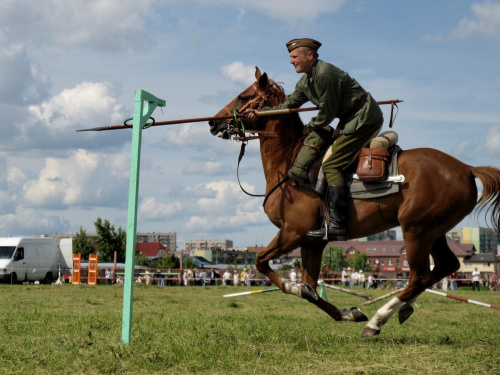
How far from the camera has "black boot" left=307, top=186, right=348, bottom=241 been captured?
770 cm

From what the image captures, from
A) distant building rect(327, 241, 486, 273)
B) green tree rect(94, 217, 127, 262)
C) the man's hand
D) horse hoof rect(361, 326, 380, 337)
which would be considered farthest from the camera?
distant building rect(327, 241, 486, 273)

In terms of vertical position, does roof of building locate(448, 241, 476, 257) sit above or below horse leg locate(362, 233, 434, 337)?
above

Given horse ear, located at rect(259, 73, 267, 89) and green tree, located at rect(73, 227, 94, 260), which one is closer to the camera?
horse ear, located at rect(259, 73, 267, 89)

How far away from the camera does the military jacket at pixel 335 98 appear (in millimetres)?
7938

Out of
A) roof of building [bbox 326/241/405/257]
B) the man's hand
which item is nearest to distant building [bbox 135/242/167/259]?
roof of building [bbox 326/241/405/257]

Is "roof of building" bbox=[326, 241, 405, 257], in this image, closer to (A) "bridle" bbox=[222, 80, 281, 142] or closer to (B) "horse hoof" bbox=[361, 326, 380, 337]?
(A) "bridle" bbox=[222, 80, 281, 142]

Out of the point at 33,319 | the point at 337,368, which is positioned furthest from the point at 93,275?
the point at 337,368

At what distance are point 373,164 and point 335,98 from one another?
3.09ft

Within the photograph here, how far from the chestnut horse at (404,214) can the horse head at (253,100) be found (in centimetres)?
53

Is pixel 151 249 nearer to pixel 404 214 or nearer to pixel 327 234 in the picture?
pixel 327 234

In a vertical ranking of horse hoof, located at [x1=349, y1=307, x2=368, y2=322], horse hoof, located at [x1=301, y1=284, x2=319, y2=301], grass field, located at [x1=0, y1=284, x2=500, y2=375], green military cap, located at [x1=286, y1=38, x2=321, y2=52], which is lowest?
grass field, located at [x1=0, y1=284, x2=500, y2=375]

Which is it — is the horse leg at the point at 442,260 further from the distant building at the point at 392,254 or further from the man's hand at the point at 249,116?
the distant building at the point at 392,254

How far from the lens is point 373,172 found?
7.66 meters

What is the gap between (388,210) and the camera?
7.74 meters
